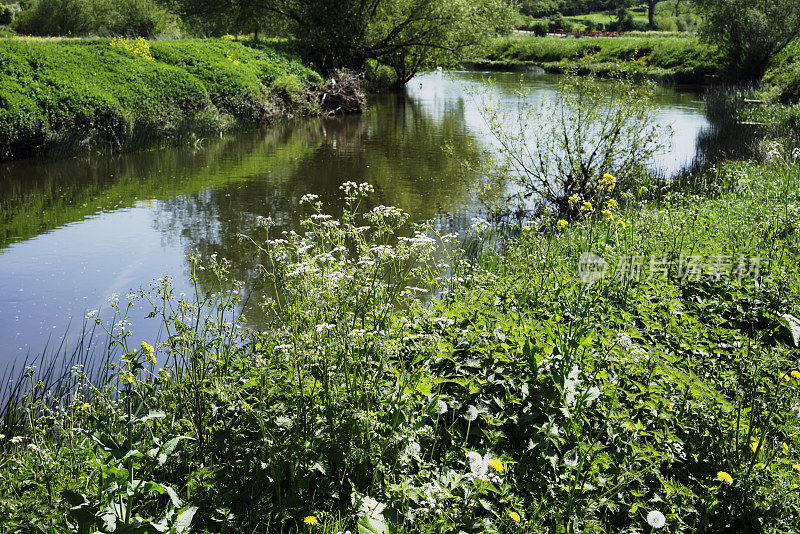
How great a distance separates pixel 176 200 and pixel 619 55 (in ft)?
143

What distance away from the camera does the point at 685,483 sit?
337 cm

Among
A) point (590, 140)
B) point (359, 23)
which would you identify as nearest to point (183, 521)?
point (590, 140)

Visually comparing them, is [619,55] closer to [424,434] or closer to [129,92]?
[129,92]

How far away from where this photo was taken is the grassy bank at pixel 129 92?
1341cm

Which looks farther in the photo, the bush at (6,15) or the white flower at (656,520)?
the bush at (6,15)

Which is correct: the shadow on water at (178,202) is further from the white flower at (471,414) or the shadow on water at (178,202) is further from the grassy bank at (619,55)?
the grassy bank at (619,55)

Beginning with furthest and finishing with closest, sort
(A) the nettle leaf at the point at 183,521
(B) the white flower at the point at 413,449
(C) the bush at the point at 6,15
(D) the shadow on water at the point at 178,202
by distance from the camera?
1. (C) the bush at the point at 6,15
2. (D) the shadow on water at the point at 178,202
3. (B) the white flower at the point at 413,449
4. (A) the nettle leaf at the point at 183,521

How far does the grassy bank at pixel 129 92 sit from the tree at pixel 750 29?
2037cm

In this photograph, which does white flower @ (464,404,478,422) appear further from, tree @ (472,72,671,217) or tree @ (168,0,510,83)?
tree @ (168,0,510,83)

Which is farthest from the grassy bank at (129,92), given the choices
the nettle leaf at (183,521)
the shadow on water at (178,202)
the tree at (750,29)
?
the tree at (750,29)

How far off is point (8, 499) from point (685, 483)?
133 inches

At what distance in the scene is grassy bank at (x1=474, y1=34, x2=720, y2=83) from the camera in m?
36.4

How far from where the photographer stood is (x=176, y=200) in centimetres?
1122

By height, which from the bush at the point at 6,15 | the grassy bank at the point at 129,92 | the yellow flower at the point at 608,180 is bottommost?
the yellow flower at the point at 608,180
